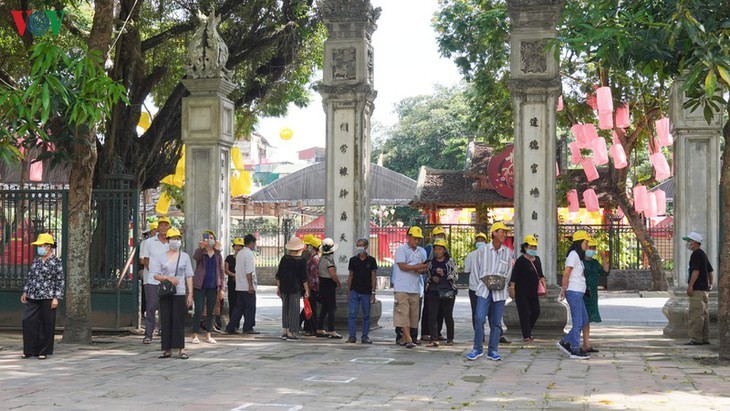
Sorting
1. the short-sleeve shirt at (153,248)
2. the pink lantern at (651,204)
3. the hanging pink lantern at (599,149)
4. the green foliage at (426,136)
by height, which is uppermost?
the green foliage at (426,136)

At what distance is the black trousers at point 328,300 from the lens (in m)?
14.5

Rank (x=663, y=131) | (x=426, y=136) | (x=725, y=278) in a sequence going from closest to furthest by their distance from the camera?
(x=725, y=278), (x=663, y=131), (x=426, y=136)

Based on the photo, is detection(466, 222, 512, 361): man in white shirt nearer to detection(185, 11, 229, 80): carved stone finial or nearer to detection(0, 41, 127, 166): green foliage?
detection(0, 41, 127, 166): green foliage

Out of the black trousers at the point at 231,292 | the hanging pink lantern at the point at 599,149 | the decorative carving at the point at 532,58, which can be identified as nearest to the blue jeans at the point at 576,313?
the decorative carving at the point at 532,58

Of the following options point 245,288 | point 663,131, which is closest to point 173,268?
point 245,288

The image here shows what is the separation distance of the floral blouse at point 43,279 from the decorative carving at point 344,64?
558 centimetres

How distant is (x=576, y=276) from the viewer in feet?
38.6

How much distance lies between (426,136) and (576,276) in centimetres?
4417

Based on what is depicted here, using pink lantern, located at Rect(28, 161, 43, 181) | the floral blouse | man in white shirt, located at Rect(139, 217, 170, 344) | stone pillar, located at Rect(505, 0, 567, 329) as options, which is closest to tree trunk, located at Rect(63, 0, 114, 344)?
man in white shirt, located at Rect(139, 217, 170, 344)

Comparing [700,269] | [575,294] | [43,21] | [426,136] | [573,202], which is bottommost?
[575,294]

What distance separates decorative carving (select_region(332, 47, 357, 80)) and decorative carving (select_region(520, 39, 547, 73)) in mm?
2724

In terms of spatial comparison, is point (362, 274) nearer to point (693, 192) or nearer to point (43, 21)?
point (693, 192)

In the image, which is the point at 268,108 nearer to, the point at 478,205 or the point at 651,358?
the point at 478,205

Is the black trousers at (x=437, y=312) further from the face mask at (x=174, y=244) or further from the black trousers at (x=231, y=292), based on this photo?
the face mask at (x=174, y=244)
